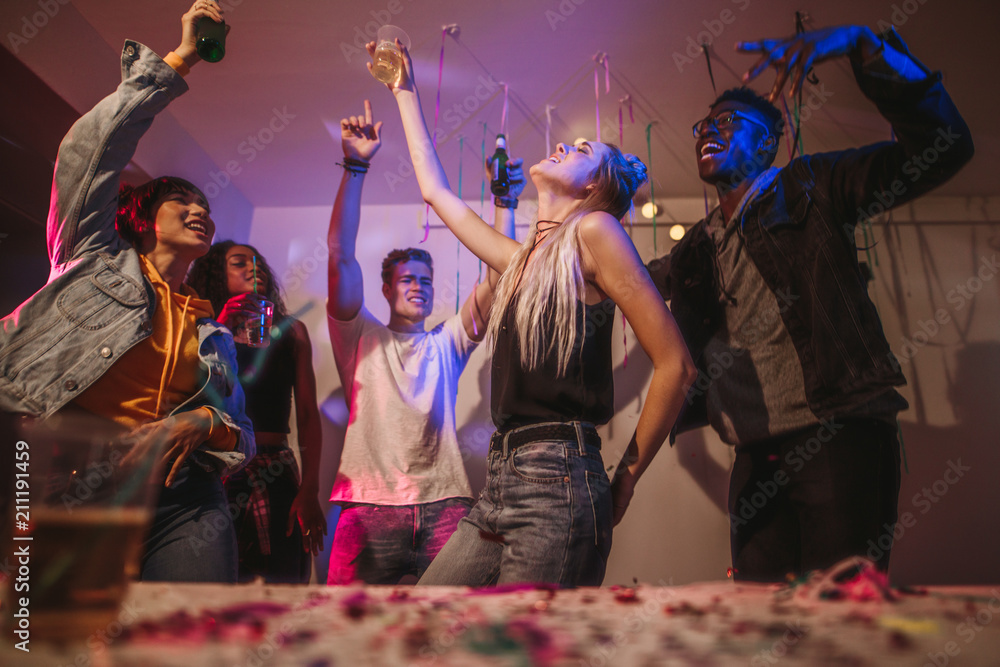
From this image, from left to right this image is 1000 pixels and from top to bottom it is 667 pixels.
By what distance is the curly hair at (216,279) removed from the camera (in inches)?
104

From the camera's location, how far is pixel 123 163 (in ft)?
4.67

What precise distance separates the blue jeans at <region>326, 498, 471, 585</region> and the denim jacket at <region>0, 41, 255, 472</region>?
0.74 m

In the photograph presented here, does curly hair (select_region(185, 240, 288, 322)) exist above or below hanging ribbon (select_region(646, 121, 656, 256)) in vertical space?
below

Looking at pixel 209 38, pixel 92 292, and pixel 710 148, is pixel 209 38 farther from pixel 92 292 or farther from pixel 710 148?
pixel 710 148

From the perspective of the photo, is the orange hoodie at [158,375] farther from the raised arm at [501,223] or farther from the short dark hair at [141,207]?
the raised arm at [501,223]

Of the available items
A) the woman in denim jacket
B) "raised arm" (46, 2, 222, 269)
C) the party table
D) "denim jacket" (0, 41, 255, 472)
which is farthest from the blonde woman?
"raised arm" (46, 2, 222, 269)

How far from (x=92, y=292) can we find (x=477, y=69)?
1.89 m

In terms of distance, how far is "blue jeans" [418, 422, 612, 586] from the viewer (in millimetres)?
1007

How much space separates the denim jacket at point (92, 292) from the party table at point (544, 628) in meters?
0.89

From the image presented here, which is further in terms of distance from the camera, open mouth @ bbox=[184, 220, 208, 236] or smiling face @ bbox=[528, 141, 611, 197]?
open mouth @ bbox=[184, 220, 208, 236]

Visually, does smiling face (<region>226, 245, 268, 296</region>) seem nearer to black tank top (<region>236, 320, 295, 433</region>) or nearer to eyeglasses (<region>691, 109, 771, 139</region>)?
black tank top (<region>236, 320, 295, 433</region>)

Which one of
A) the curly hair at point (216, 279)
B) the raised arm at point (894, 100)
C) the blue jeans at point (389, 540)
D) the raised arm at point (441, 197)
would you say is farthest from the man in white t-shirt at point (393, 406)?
the raised arm at point (894, 100)

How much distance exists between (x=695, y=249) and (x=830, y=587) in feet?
4.79

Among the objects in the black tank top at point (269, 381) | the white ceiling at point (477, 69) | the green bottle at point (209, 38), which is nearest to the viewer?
the green bottle at point (209, 38)
